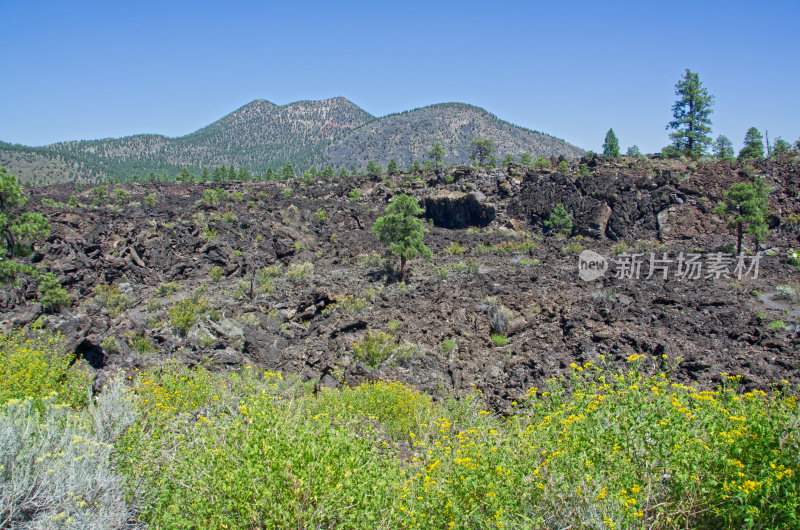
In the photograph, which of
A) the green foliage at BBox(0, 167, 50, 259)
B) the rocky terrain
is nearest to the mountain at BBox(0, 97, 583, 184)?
the rocky terrain

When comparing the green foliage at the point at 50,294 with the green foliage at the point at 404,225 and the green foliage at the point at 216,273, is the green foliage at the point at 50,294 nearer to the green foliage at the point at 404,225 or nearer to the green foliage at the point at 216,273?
the green foliage at the point at 216,273

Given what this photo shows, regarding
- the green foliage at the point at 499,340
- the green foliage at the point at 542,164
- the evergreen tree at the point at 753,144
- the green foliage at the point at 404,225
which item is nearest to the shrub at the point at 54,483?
the green foliage at the point at 499,340

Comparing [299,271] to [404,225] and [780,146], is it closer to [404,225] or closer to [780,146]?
[404,225]

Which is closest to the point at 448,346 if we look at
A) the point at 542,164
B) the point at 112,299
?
the point at 112,299

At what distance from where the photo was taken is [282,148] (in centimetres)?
17250

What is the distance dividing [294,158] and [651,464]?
519ft

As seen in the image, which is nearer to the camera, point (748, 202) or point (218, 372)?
point (218, 372)

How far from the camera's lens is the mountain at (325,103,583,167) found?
132 meters

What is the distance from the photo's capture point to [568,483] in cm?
399

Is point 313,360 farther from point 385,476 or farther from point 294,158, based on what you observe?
point 294,158

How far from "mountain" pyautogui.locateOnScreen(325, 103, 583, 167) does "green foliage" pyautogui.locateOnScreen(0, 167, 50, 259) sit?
113125mm

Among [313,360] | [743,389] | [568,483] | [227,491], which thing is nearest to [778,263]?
[743,389]

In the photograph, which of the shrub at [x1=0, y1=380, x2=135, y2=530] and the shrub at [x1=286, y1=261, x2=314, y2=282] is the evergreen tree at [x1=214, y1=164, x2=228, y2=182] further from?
the shrub at [x1=0, y1=380, x2=135, y2=530]

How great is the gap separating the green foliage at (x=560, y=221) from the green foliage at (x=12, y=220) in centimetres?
2975
